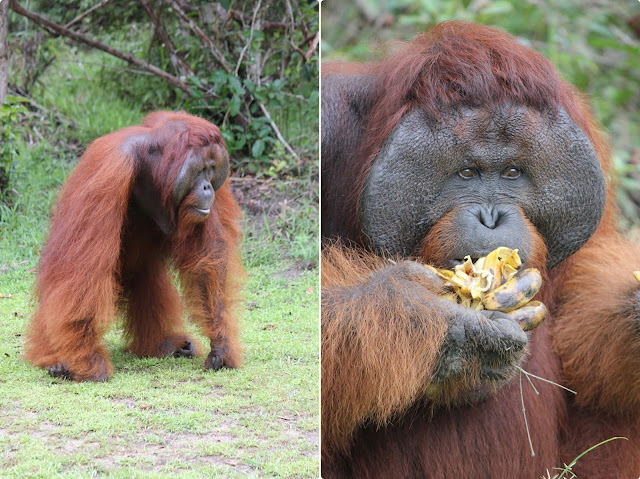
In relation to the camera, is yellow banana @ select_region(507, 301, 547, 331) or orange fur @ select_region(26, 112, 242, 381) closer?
yellow banana @ select_region(507, 301, 547, 331)

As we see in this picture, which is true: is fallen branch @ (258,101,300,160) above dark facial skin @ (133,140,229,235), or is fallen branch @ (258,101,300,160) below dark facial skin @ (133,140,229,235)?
above

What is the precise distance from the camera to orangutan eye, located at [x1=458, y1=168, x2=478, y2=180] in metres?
1.74

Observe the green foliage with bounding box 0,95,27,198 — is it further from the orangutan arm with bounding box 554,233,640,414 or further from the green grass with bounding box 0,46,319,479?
the orangutan arm with bounding box 554,233,640,414

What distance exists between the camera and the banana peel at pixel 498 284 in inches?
63.3

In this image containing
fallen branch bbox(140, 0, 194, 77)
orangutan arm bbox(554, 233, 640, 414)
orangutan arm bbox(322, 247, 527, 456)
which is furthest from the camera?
fallen branch bbox(140, 0, 194, 77)

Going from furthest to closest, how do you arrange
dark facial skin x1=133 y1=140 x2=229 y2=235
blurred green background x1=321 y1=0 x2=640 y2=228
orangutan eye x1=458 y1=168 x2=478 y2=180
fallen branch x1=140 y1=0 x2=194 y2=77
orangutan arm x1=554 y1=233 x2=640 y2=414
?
1. dark facial skin x1=133 y1=140 x2=229 y2=235
2. fallen branch x1=140 y1=0 x2=194 y2=77
3. blurred green background x1=321 y1=0 x2=640 y2=228
4. orangutan arm x1=554 y1=233 x2=640 y2=414
5. orangutan eye x1=458 y1=168 x2=478 y2=180

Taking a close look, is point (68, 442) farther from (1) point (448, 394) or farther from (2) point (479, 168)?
(2) point (479, 168)

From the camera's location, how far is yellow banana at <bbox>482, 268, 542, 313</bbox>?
162 cm

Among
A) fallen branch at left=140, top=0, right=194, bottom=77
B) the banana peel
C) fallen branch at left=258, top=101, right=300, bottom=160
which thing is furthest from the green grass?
the banana peel

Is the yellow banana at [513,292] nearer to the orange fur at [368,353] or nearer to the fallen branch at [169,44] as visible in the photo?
the orange fur at [368,353]

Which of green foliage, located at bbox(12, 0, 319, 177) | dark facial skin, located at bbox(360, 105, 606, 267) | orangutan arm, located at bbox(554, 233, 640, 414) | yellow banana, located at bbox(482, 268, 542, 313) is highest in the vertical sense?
green foliage, located at bbox(12, 0, 319, 177)

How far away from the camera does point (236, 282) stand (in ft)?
9.07

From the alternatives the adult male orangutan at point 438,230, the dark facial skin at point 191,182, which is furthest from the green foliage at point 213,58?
the adult male orangutan at point 438,230

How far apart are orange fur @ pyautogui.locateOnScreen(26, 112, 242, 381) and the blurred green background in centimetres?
64
